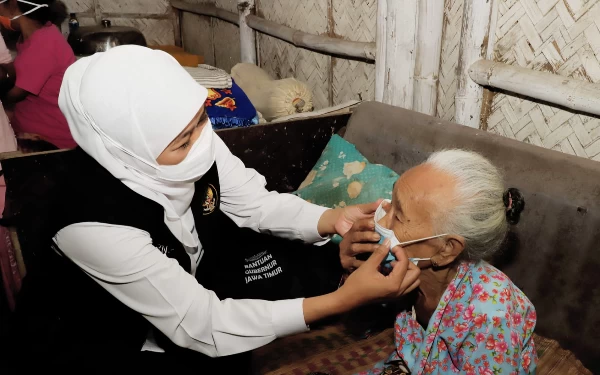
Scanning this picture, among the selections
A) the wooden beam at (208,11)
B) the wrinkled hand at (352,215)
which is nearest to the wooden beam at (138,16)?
the wooden beam at (208,11)

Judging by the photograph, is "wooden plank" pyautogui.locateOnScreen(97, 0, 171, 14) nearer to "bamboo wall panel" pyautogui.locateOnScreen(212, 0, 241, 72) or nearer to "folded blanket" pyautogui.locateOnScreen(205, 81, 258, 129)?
"bamboo wall panel" pyautogui.locateOnScreen(212, 0, 241, 72)

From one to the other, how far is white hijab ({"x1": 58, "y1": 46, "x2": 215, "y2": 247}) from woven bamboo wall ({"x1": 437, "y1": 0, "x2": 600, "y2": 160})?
1672 millimetres

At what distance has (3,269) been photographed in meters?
2.91

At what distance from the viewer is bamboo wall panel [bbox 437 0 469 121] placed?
270 cm

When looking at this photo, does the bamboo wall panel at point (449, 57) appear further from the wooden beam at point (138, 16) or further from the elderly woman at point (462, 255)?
the wooden beam at point (138, 16)

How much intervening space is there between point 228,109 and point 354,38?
1123mm

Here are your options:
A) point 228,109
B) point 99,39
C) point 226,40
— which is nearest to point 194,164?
point 228,109

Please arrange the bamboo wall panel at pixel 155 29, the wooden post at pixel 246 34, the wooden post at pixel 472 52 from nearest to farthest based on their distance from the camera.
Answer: the wooden post at pixel 472 52 → the wooden post at pixel 246 34 → the bamboo wall panel at pixel 155 29

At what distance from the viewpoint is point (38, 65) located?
11.1 ft

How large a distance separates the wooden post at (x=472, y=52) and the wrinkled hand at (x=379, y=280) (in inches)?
54.7

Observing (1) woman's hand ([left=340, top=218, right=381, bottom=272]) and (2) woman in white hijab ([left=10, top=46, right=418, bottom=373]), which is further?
(1) woman's hand ([left=340, top=218, right=381, bottom=272])

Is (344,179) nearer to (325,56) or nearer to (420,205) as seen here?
(420,205)

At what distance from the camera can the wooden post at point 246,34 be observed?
5.08m

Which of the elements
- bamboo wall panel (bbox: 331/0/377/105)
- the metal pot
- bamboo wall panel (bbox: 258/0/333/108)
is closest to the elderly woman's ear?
bamboo wall panel (bbox: 331/0/377/105)
